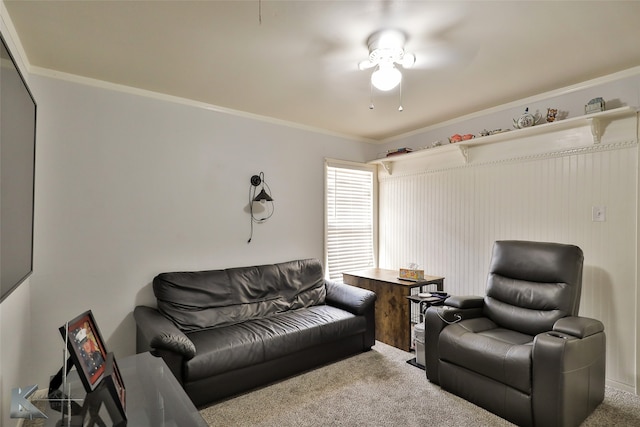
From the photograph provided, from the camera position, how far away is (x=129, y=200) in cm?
284

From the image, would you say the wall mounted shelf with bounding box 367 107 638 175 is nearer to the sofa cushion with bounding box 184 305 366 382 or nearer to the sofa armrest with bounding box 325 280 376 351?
the sofa armrest with bounding box 325 280 376 351

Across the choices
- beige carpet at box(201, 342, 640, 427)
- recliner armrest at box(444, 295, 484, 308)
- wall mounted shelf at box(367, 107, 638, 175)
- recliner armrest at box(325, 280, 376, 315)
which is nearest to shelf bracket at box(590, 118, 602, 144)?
wall mounted shelf at box(367, 107, 638, 175)

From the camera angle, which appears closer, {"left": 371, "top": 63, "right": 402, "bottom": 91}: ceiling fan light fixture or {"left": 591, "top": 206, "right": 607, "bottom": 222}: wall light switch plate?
{"left": 371, "top": 63, "right": 402, "bottom": 91}: ceiling fan light fixture

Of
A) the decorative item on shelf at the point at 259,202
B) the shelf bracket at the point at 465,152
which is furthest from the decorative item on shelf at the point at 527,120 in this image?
the decorative item on shelf at the point at 259,202

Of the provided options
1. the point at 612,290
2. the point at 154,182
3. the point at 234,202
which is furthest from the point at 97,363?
the point at 612,290

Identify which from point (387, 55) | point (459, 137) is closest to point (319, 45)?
point (387, 55)

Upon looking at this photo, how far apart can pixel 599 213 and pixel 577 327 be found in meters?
1.13

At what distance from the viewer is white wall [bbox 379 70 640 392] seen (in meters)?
2.54

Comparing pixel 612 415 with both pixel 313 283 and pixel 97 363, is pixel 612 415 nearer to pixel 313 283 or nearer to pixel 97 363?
pixel 313 283

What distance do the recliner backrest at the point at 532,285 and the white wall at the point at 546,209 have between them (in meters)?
0.42

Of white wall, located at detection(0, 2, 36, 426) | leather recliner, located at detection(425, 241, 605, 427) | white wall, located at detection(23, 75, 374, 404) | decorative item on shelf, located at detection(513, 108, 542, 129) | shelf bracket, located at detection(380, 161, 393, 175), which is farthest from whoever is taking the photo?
shelf bracket, located at detection(380, 161, 393, 175)

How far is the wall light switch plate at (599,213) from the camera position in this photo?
264cm

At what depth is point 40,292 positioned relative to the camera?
2.47 m

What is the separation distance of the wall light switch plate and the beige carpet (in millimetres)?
1341
